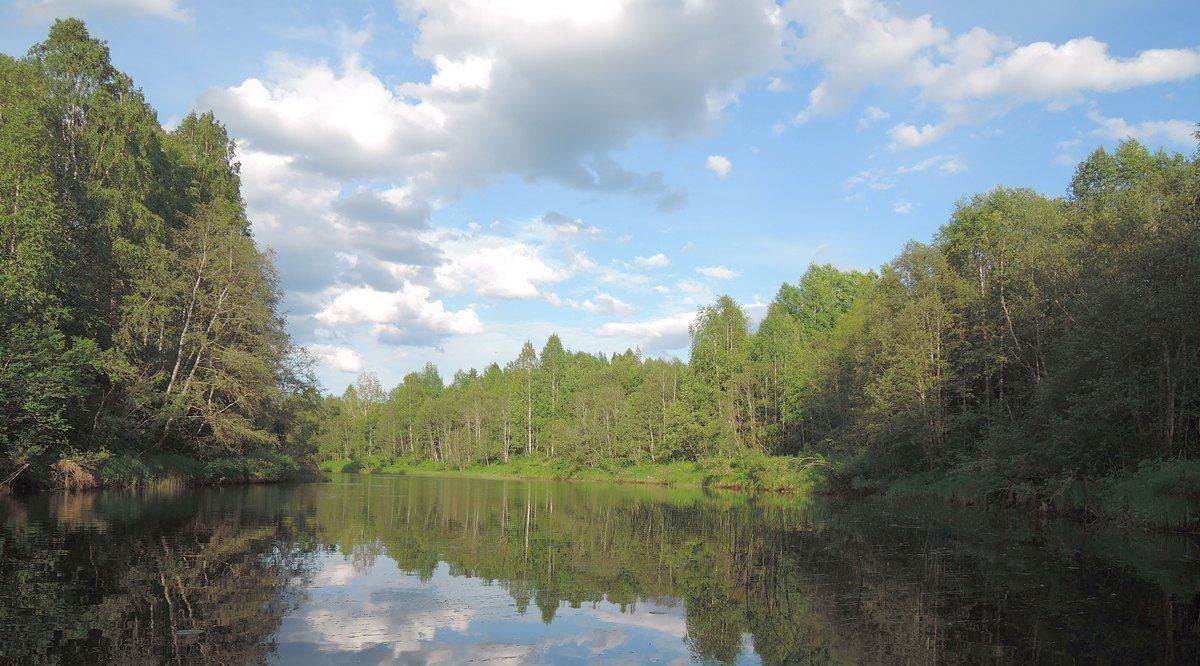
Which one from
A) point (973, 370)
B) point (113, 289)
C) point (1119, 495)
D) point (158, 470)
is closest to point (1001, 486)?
point (1119, 495)

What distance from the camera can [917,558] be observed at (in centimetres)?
1487

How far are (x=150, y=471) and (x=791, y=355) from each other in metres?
47.7

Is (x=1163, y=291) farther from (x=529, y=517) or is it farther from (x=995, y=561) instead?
(x=529, y=517)

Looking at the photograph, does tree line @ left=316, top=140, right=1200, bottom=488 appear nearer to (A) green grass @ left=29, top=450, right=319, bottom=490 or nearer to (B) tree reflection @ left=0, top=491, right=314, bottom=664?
(B) tree reflection @ left=0, top=491, right=314, bottom=664

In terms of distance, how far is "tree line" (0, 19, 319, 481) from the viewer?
23.1 m

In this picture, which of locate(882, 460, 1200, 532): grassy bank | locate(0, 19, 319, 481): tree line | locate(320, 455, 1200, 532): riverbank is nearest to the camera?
locate(882, 460, 1200, 532): grassy bank

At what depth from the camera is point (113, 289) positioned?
99.8ft

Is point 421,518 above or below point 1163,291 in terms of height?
below

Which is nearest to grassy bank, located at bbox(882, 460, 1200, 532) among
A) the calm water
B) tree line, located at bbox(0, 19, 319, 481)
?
the calm water

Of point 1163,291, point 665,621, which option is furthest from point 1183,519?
point 665,621

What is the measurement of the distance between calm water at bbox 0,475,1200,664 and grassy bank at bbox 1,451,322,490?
23.7ft

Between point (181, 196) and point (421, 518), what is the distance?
2719 cm

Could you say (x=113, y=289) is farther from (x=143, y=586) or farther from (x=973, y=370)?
(x=973, y=370)

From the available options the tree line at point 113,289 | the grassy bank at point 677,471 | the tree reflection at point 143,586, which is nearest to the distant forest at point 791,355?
the tree line at point 113,289
